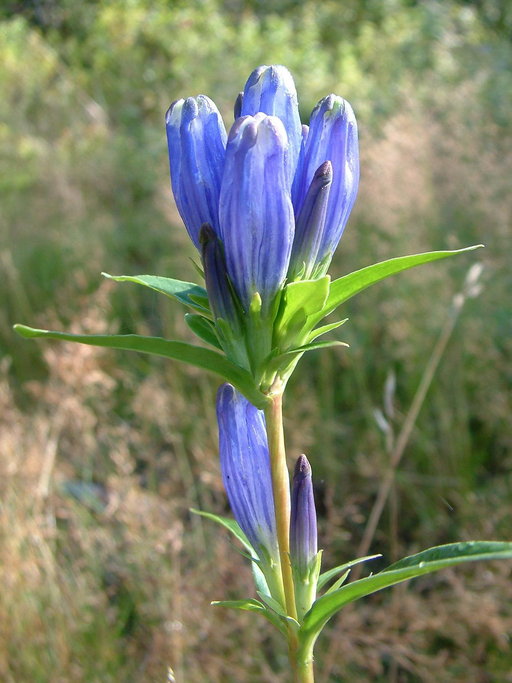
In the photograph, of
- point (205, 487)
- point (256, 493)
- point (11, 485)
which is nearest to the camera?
point (256, 493)

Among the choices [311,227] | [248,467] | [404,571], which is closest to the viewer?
[404,571]

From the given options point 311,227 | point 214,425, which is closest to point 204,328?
point 311,227

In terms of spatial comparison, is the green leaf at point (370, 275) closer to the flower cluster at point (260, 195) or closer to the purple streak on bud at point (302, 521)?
the flower cluster at point (260, 195)

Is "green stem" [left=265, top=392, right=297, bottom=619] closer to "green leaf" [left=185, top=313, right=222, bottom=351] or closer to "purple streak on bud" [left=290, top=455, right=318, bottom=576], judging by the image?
"purple streak on bud" [left=290, top=455, right=318, bottom=576]

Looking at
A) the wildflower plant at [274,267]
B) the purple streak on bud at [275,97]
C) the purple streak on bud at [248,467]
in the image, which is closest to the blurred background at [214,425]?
the purple streak on bud at [248,467]

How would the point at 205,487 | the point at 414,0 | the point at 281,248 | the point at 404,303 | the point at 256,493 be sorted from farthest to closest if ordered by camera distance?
the point at 414,0 → the point at 404,303 → the point at 205,487 → the point at 256,493 → the point at 281,248

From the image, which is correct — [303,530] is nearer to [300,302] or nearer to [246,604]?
[246,604]

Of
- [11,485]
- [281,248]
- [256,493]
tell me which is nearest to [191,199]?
[281,248]

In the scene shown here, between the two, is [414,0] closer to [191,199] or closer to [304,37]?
[304,37]
